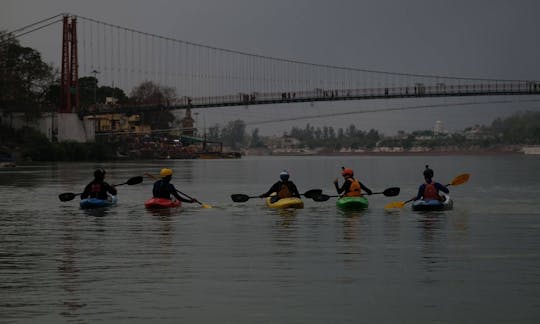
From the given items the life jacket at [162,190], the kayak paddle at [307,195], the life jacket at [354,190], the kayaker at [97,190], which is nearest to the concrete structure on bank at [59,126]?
the kayak paddle at [307,195]

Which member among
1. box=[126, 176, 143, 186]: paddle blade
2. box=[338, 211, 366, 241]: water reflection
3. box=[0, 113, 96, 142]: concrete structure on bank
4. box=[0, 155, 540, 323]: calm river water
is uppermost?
box=[0, 113, 96, 142]: concrete structure on bank

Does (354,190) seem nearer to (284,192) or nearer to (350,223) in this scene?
(284,192)

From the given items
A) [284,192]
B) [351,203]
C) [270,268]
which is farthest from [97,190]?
[270,268]

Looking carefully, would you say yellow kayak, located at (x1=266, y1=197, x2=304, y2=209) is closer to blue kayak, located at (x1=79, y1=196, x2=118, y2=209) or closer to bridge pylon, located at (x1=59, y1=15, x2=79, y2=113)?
blue kayak, located at (x1=79, y1=196, x2=118, y2=209)

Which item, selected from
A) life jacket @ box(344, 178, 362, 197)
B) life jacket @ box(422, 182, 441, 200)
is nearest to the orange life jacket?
life jacket @ box(344, 178, 362, 197)

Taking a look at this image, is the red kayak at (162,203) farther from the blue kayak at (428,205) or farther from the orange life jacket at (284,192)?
the blue kayak at (428,205)

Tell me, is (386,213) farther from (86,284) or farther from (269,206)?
(86,284)

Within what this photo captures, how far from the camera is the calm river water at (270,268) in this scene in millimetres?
11875

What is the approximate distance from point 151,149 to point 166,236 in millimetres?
149539

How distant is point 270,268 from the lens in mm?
15953

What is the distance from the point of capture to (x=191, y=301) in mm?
12570

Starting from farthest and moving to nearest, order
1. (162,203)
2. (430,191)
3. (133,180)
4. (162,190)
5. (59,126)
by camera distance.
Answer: (59,126), (133,180), (162,203), (162,190), (430,191)

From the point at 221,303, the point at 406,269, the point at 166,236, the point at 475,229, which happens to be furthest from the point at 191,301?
the point at 475,229

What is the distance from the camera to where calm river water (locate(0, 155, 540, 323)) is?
468 inches
